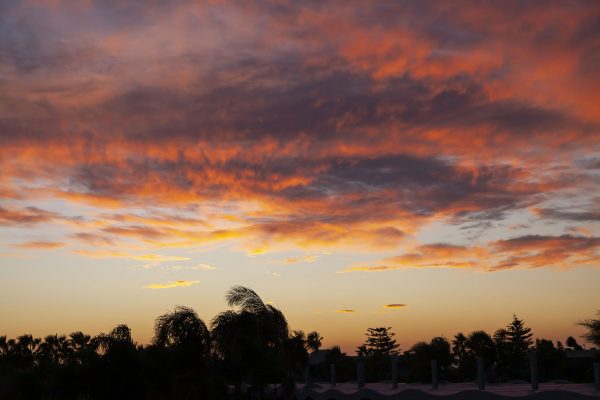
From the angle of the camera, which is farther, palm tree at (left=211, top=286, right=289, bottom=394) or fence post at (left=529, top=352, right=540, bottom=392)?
A: fence post at (left=529, top=352, right=540, bottom=392)

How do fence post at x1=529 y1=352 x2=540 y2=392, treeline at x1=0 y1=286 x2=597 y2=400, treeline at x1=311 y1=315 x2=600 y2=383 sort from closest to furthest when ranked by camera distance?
treeline at x1=0 y1=286 x2=597 y2=400
fence post at x1=529 y1=352 x2=540 y2=392
treeline at x1=311 y1=315 x2=600 y2=383

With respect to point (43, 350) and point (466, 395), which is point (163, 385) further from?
point (43, 350)

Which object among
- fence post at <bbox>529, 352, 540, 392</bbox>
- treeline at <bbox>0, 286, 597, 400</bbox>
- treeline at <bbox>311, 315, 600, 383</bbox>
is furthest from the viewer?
treeline at <bbox>311, 315, 600, 383</bbox>

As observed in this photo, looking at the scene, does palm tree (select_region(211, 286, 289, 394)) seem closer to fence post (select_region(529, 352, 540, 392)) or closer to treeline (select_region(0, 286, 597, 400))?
treeline (select_region(0, 286, 597, 400))

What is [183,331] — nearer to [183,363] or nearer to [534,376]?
[183,363]

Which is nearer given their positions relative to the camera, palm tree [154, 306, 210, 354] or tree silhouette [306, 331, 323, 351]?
palm tree [154, 306, 210, 354]

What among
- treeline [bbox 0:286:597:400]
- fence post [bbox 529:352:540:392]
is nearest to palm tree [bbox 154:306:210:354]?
treeline [bbox 0:286:597:400]

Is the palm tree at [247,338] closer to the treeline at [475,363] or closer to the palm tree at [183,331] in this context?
the palm tree at [183,331]

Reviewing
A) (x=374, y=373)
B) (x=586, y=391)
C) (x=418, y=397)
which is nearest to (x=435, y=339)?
(x=374, y=373)

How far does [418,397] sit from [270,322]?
42.8ft

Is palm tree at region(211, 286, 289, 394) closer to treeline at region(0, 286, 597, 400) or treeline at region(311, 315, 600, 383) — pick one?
treeline at region(0, 286, 597, 400)

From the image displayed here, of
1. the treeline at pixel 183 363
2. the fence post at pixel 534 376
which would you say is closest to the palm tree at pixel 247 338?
the treeline at pixel 183 363

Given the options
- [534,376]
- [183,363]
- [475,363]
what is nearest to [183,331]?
[183,363]

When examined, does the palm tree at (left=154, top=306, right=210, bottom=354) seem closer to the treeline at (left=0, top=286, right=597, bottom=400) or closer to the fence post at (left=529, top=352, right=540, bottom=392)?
the treeline at (left=0, top=286, right=597, bottom=400)
